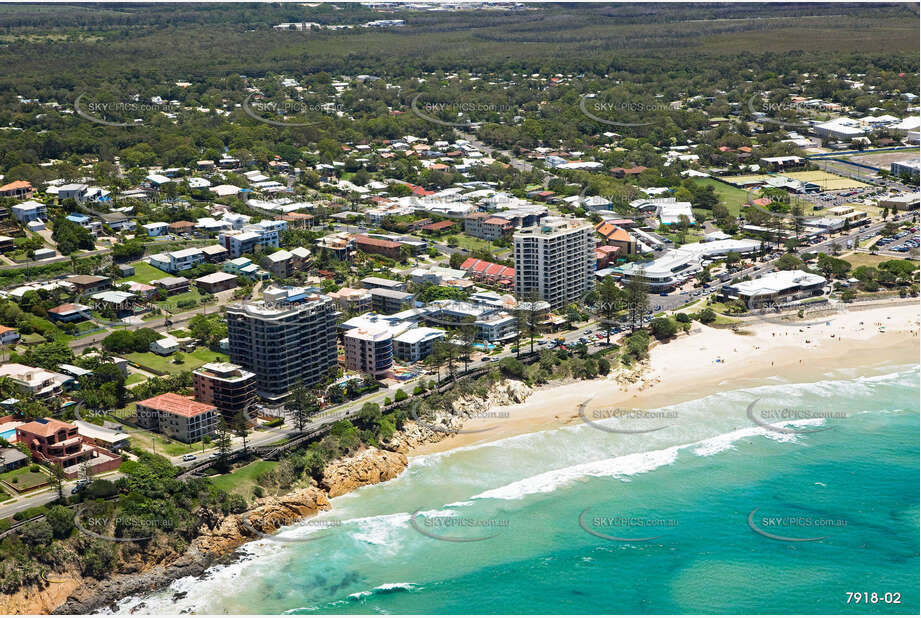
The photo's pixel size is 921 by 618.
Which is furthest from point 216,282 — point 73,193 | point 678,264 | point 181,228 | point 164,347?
point 678,264

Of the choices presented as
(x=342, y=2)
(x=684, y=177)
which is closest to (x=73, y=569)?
(x=684, y=177)

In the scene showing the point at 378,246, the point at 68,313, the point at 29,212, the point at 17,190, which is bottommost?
the point at 68,313

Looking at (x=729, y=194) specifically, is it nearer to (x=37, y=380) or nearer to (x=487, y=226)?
(x=487, y=226)

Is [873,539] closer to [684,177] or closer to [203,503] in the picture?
[203,503]

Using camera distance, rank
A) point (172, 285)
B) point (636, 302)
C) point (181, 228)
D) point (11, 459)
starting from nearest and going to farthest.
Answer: point (11, 459) < point (636, 302) < point (172, 285) < point (181, 228)

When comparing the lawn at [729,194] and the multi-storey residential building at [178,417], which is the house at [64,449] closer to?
the multi-storey residential building at [178,417]
